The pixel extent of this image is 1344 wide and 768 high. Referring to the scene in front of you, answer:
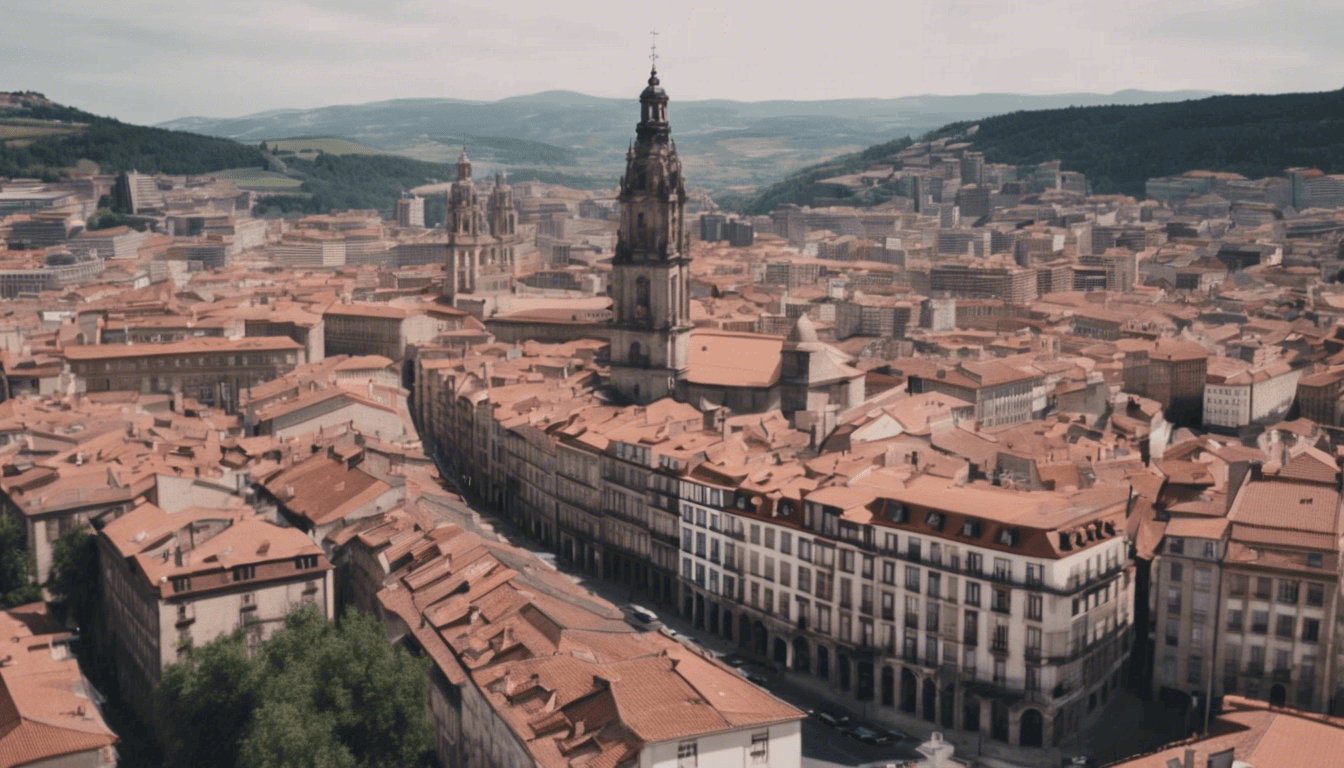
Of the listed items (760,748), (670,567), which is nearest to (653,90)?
(670,567)

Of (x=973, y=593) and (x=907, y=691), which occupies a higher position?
(x=973, y=593)

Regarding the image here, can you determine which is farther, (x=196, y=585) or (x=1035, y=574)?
(x=196, y=585)

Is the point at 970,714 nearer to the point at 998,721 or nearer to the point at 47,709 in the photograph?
the point at 998,721

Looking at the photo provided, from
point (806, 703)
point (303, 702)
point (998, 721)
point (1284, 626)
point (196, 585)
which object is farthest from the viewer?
point (806, 703)

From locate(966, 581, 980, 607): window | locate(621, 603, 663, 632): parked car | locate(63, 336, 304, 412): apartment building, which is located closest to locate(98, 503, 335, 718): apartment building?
locate(621, 603, 663, 632): parked car

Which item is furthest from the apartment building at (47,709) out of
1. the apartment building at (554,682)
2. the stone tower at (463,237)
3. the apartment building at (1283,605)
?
the stone tower at (463,237)

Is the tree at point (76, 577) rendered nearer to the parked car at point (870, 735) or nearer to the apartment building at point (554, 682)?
the apartment building at point (554, 682)
